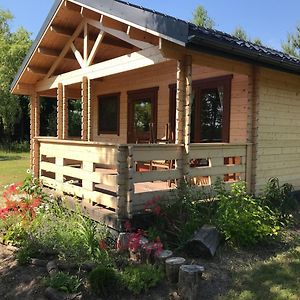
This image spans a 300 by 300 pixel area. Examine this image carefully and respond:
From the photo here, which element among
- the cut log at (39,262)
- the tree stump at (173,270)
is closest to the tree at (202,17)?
the cut log at (39,262)

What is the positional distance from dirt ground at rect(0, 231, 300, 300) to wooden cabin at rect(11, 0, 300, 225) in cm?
140

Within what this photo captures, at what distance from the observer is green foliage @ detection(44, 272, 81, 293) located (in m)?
4.11

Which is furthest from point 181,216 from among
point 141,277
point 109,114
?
point 109,114

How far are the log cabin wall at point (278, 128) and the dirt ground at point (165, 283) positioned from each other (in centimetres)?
247

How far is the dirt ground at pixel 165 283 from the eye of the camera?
13.9 feet

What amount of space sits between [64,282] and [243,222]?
108 inches

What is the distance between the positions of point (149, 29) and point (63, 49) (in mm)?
4532

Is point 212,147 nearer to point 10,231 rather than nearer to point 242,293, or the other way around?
point 242,293

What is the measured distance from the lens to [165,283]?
14.4 feet

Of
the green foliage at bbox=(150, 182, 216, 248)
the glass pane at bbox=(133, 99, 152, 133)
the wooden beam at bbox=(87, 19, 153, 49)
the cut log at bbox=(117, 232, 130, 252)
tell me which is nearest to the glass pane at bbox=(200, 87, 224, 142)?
the glass pane at bbox=(133, 99, 152, 133)

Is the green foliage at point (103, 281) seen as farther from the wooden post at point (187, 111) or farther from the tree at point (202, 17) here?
the tree at point (202, 17)

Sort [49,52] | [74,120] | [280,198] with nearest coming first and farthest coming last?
[280,198] → [49,52] → [74,120]

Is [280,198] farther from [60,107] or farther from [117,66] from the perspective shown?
[60,107]

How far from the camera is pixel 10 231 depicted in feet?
19.4
